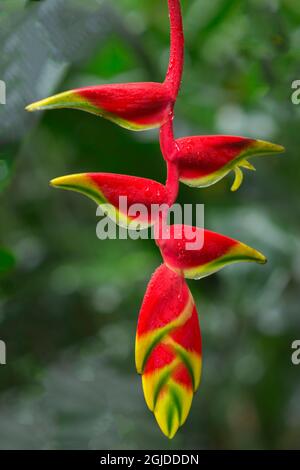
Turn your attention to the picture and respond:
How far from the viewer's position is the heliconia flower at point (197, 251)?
0.53m

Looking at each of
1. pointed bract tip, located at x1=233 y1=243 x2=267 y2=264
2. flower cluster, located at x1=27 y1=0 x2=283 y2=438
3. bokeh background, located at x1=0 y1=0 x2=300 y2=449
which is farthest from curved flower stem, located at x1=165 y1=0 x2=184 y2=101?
bokeh background, located at x1=0 y1=0 x2=300 y2=449

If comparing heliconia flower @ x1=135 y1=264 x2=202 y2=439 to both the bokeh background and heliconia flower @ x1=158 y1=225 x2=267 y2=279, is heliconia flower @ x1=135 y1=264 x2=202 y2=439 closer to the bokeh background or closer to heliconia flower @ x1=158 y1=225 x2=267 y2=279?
heliconia flower @ x1=158 y1=225 x2=267 y2=279

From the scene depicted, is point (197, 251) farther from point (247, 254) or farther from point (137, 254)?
point (137, 254)

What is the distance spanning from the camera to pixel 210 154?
1.81ft

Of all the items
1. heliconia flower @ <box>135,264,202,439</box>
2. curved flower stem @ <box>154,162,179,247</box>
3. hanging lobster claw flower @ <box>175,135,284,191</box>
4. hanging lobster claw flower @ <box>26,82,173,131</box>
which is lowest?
heliconia flower @ <box>135,264,202,439</box>

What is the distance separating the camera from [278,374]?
5.33 feet

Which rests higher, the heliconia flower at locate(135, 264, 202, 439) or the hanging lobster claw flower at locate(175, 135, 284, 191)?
the hanging lobster claw flower at locate(175, 135, 284, 191)

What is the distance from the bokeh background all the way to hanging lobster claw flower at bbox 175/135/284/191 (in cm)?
39

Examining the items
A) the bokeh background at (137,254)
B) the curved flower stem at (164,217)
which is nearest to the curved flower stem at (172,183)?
the curved flower stem at (164,217)

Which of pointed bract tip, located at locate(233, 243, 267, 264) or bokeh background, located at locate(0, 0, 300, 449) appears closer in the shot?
pointed bract tip, located at locate(233, 243, 267, 264)

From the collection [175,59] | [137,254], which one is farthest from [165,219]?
[137,254]

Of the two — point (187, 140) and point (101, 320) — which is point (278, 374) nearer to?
point (101, 320)

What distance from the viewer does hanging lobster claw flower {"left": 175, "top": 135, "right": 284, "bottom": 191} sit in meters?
0.55

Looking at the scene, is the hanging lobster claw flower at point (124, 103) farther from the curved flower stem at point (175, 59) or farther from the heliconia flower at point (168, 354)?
the heliconia flower at point (168, 354)
